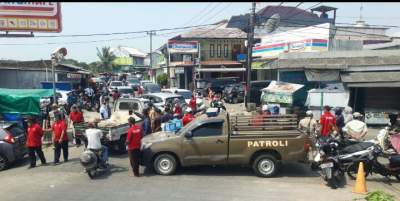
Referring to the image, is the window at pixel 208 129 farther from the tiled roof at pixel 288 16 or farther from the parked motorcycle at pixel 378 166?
the tiled roof at pixel 288 16

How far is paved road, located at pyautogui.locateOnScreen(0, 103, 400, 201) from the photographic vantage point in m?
9.30

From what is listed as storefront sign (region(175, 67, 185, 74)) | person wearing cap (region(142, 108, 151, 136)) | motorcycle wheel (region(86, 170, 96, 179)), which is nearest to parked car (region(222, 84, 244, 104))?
storefront sign (region(175, 67, 185, 74))

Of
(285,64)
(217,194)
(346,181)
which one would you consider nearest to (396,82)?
(285,64)

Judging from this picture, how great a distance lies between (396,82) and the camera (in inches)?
733

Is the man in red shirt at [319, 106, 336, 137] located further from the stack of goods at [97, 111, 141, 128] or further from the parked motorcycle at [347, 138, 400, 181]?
the stack of goods at [97, 111, 141, 128]

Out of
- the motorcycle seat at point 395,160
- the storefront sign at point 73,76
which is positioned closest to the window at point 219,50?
the storefront sign at point 73,76

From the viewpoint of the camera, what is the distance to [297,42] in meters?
33.5

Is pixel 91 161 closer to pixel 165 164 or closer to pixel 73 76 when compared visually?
pixel 165 164

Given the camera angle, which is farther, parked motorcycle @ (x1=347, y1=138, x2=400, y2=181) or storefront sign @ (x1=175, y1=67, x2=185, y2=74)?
storefront sign @ (x1=175, y1=67, x2=185, y2=74)

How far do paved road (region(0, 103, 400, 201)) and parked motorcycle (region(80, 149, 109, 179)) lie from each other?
240 millimetres

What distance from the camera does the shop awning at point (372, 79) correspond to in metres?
18.8

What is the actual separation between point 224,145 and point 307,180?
239cm

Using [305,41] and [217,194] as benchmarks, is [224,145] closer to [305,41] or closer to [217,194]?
[217,194]

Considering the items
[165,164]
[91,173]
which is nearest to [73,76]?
[91,173]
